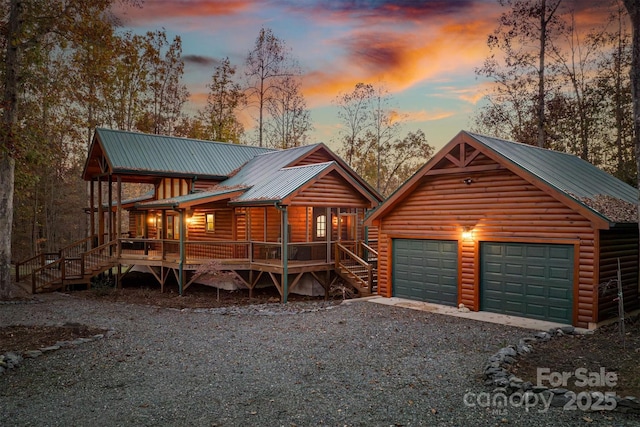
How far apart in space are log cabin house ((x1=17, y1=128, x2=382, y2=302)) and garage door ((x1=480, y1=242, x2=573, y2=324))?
17.1 feet

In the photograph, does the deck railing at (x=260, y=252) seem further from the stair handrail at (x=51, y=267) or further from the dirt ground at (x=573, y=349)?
the dirt ground at (x=573, y=349)

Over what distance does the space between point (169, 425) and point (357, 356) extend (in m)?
4.17

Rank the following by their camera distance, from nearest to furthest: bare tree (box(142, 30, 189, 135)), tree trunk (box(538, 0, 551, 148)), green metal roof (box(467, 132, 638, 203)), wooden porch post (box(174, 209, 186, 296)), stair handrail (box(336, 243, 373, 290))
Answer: green metal roof (box(467, 132, 638, 203)) < stair handrail (box(336, 243, 373, 290)) < wooden porch post (box(174, 209, 186, 296)) < tree trunk (box(538, 0, 551, 148)) < bare tree (box(142, 30, 189, 135))

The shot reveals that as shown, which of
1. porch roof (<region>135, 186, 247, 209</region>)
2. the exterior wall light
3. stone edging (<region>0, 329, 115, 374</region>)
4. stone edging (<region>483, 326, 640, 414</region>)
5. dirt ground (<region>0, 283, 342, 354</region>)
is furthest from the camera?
porch roof (<region>135, 186, 247, 209</region>)

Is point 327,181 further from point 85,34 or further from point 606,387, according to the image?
point 606,387

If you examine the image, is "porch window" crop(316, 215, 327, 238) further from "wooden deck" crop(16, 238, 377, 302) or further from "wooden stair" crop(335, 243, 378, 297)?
"wooden stair" crop(335, 243, 378, 297)

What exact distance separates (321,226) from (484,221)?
30.4 feet

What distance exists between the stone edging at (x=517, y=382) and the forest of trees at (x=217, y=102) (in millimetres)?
12886

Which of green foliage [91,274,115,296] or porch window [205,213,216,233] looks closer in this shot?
green foliage [91,274,115,296]

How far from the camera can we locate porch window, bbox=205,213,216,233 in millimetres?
22297

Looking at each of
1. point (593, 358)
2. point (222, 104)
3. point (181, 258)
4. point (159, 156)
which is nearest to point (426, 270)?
point (593, 358)

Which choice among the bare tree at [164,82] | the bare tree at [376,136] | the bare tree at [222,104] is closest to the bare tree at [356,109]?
the bare tree at [376,136]

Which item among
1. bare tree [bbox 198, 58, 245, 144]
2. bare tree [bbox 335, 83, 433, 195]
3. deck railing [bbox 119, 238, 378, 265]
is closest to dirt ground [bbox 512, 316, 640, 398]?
deck railing [bbox 119, 238, 378, 265]

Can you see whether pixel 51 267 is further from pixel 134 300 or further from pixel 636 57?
pixel 636 57
